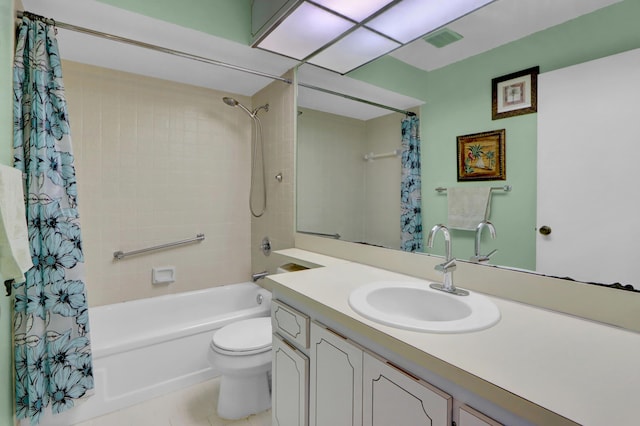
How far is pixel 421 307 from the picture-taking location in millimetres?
1178

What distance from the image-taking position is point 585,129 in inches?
36.0

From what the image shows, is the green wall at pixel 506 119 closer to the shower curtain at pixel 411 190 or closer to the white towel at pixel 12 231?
the shower curtain at pixel 411 190

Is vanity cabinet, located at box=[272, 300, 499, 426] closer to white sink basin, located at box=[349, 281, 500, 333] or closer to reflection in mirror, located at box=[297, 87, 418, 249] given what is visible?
white sink basin, located at box=[349, 281, 500, 333]

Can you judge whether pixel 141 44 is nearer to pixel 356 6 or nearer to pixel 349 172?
pixel 356 6

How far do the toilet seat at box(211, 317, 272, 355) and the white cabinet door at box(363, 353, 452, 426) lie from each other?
3.11ft

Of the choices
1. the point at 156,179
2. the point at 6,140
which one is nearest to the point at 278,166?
the point at 156,179

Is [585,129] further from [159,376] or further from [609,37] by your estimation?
[159,376]

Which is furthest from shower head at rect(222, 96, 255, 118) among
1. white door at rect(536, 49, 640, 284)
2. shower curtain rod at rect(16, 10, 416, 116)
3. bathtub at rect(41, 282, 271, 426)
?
white door at rect(536, 49, 640, 284)

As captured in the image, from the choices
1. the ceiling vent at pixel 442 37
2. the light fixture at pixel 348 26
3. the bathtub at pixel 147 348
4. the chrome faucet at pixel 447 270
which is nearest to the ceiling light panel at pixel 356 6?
the light fixture at pixel 348 26

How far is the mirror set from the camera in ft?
3.07

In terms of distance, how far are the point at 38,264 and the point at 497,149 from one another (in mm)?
2186

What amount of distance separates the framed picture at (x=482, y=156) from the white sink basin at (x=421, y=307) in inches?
18.2

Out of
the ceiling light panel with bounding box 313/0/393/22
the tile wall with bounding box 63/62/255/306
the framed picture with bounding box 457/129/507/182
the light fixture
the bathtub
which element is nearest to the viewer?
the framed picture with bounding box 457/129/507/182

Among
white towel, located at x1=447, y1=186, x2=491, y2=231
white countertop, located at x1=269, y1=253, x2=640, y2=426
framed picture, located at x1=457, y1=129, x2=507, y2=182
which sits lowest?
white countertop, located at x1=269, y1=253, x2=640, y2=426
